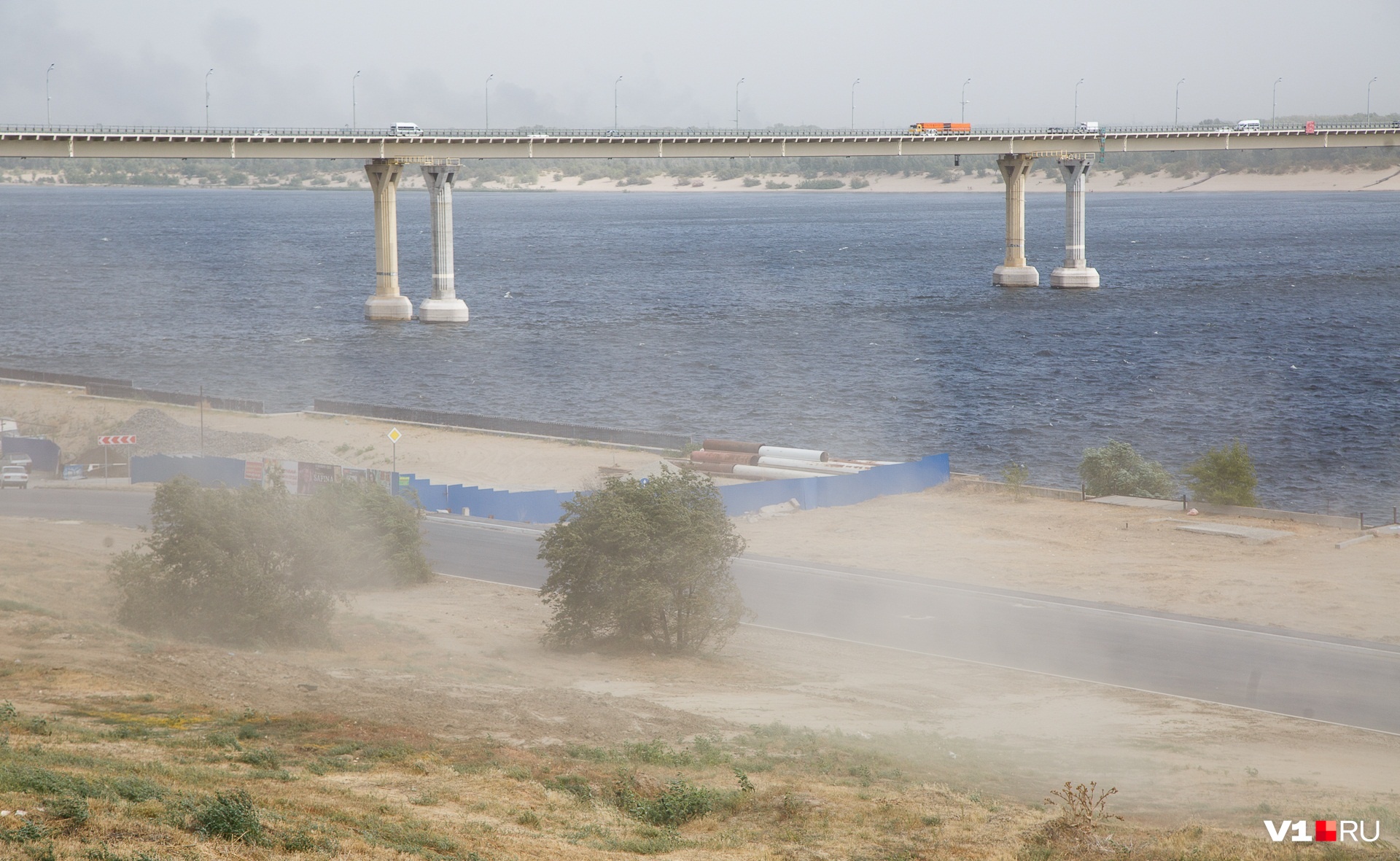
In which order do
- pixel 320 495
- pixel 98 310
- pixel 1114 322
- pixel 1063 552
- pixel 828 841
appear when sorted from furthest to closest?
1. pixel 98 310
2. pixel 1114 322
3. pixel 1063 552
4. pixel 320 495
5. pixel 828 841

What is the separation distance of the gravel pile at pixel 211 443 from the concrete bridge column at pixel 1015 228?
102336mm

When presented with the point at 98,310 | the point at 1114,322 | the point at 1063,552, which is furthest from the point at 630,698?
the point at 98,310

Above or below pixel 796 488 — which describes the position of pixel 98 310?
above

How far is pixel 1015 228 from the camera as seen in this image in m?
144

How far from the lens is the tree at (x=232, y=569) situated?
1080 inches

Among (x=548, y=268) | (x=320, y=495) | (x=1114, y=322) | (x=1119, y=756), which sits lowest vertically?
(x=1119, y=756)

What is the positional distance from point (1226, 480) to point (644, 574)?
28.5 m

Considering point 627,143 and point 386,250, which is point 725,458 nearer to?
point 386,250

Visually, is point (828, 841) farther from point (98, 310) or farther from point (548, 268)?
point (548, 268)

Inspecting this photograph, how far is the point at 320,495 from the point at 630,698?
12.2 meters

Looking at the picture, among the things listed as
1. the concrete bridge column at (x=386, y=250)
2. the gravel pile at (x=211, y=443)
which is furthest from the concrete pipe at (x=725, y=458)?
the concrete bridge column at (x=386, y=250)

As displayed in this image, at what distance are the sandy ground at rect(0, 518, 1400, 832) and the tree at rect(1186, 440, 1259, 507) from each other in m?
24.3

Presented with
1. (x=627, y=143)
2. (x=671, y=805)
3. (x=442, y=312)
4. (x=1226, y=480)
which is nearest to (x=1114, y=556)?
(x=1226, y=480)

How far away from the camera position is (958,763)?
65.4 ft
